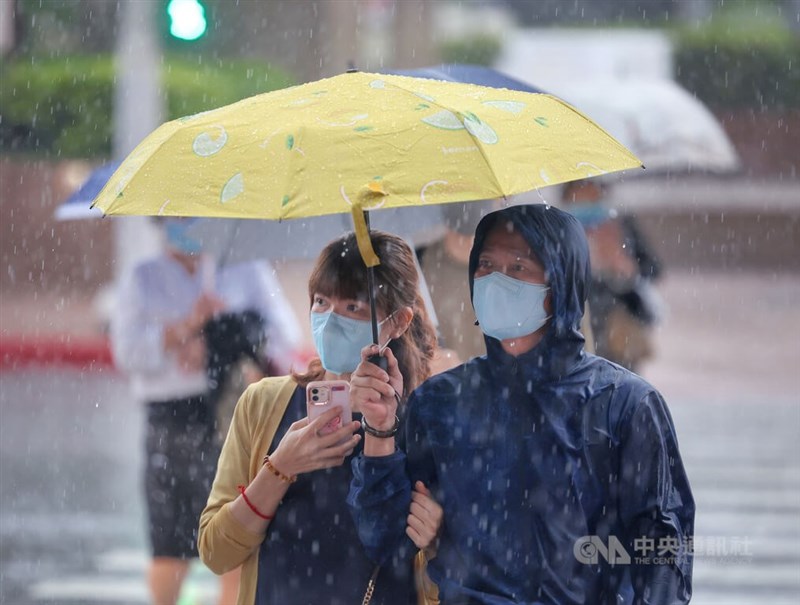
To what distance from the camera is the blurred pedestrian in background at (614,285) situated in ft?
22.8

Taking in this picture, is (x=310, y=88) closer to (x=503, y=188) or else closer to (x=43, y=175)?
(x=503, y=188)

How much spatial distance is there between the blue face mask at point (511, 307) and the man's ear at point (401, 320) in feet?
0.98

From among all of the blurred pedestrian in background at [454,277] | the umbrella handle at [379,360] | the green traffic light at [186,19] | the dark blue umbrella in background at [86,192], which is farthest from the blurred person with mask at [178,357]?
the umbrella handle at [379,360]

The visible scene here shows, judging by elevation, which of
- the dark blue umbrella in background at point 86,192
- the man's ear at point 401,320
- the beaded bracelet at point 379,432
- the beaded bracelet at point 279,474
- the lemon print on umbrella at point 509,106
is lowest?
the beaded bracelet at point 279,474

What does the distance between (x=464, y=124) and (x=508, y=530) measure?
3.21 feet

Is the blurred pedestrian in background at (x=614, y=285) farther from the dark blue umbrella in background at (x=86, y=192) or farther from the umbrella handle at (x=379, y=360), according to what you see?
the umbrella handle at (x=379, y=360)

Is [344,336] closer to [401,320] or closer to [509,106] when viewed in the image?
[401,320]

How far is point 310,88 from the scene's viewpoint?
147 inches

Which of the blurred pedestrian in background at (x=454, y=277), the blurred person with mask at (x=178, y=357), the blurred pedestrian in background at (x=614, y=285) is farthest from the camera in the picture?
the blurred pedestrian in background at (x=614, y=285)

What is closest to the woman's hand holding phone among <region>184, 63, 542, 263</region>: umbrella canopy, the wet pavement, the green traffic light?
the wet pavement

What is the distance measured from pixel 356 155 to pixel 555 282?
59 cm

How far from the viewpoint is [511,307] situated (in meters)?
3.43
